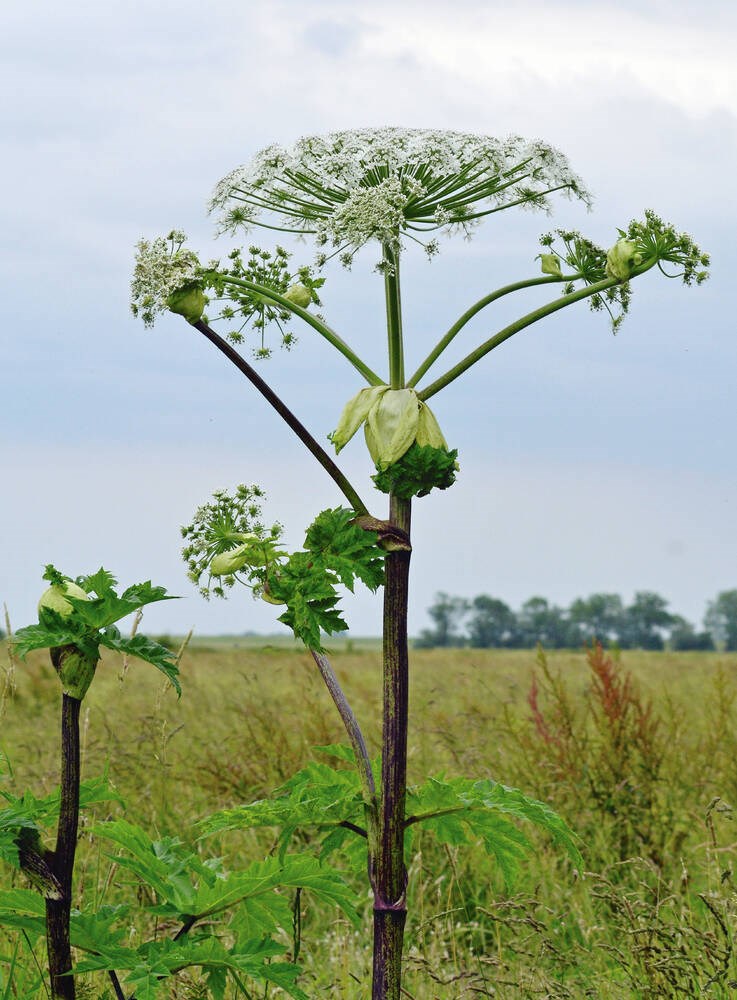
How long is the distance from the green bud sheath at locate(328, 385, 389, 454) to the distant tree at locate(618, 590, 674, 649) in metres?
76.7

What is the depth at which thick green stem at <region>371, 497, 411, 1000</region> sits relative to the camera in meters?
2.42

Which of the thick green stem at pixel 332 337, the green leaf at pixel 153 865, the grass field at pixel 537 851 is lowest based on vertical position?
the grass field at pixel 537 851

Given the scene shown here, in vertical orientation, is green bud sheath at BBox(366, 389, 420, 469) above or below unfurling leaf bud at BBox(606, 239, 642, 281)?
below

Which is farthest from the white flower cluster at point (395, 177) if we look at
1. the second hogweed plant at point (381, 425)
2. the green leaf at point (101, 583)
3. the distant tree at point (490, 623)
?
the distant tree at point (490, 623)

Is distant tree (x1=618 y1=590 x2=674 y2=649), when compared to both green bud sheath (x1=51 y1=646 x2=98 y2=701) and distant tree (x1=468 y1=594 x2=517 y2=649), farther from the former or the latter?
green bud sheath (x1=51 y1=646 x2=98 y2=701)

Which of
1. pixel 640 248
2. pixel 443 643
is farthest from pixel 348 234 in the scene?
pixel 443 643

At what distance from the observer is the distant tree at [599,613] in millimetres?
80500

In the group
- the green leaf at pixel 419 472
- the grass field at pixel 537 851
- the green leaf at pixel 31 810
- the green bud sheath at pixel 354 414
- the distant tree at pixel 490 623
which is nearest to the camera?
the green leaf at pixel 31 810

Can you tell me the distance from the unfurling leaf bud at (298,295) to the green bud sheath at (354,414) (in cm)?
41

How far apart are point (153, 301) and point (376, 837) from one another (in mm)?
1477

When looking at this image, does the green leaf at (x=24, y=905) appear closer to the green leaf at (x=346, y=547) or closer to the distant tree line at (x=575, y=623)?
the green leaf at (x=346, y=547)

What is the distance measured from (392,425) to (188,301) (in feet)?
1.99

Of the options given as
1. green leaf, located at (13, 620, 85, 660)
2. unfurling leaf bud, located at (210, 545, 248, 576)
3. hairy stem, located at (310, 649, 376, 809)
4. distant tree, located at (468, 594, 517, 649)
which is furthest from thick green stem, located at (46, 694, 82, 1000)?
distant tree, located at (468, 594, 517, 649)

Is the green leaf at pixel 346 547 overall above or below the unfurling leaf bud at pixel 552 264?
below
